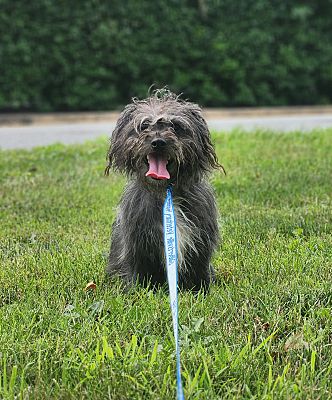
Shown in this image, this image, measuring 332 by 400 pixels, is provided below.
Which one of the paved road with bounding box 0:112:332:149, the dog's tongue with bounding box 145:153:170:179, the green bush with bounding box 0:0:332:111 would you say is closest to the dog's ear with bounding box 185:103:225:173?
the dog's tongue with bounding box 145:153:170:179

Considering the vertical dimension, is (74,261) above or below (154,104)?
below

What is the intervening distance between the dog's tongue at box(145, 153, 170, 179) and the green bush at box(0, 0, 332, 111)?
45.1ft

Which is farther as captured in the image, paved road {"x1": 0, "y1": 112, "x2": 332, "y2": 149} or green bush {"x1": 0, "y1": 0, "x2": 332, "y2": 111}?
green bush {"x1": 0, "y1": 0, "x2": 332, "y2": 111}

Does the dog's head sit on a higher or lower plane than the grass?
higher

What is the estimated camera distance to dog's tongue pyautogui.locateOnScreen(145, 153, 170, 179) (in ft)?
12.9

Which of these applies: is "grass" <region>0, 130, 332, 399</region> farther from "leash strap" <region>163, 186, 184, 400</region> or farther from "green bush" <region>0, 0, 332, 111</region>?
"green bush" <region>0, 0, 332, 111</region>

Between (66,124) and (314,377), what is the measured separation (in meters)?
14.4

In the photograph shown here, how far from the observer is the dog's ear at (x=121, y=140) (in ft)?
13.6

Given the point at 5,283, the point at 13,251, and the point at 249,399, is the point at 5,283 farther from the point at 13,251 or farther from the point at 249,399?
the point at 249,399

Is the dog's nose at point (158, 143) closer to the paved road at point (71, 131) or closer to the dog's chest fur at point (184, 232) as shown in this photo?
the dog's chest fur at point (184, 232)

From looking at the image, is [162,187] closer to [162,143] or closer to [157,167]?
[157,167]

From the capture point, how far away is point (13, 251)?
516 centimetres

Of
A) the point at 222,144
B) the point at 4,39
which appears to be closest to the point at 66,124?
the point at 4,39

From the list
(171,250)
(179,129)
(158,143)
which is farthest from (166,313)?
(179,129)
